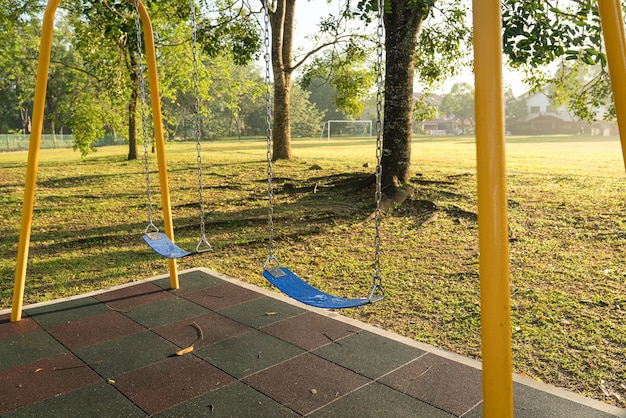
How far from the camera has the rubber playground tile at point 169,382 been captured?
9.17ft

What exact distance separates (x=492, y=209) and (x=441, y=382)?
1.48m

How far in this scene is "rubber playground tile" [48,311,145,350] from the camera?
3.56 meters

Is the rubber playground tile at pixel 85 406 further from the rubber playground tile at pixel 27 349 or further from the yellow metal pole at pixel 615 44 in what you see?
the yellow metal pole at pixel 615 44

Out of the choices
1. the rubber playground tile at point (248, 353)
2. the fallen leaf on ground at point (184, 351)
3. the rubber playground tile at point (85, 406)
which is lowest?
the rubber playground tile at point (85, 406)

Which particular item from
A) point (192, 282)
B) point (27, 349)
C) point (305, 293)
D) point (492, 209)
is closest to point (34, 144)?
point (27, 349)

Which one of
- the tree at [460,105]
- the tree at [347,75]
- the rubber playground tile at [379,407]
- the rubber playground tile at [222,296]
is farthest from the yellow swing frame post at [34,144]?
the tree at [460,105]

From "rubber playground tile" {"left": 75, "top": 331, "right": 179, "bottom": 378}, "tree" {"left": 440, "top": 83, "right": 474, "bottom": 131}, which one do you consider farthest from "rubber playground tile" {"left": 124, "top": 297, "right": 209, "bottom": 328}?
"tree" {"left": 440, "top": 83, "right": 474, "bottom": 131}

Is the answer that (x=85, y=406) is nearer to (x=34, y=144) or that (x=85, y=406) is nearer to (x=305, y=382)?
(x=305, y=382)

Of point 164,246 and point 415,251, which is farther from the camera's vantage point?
point 415,251

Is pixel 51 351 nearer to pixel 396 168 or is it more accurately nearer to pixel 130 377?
pixel 130 377

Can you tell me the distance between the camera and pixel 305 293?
3.01m

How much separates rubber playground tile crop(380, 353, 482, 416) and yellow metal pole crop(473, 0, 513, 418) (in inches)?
34.8

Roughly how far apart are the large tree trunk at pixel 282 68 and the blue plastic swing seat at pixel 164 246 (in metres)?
12.4

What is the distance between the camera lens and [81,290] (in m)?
4.88
